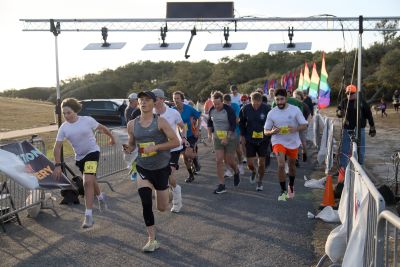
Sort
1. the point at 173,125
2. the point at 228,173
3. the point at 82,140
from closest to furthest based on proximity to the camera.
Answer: the point at 82,140, the point at 173,125, the point at 228,173

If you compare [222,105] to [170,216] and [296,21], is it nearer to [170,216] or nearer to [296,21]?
[170,216]

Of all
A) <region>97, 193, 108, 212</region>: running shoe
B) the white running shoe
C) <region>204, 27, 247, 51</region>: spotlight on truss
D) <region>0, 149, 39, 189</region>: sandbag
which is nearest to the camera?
<region>0, 149, 39, 189</region>: sandbag

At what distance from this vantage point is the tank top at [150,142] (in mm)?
5969

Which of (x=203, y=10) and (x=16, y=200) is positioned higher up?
(x=203, y=10)

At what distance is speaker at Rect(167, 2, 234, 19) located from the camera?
51.3 feet

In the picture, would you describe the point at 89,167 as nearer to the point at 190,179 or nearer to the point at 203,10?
the point at 190,179

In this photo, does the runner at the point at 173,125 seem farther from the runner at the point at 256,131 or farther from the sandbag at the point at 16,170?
the sandbag at the point at 16,170

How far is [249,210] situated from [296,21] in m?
8.73

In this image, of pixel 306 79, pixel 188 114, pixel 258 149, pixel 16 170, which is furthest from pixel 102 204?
pixel 306 79

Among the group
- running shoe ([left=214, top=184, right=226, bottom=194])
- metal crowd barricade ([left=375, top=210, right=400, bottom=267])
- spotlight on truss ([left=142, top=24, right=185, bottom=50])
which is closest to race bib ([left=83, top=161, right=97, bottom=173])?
running shoe ([left=214, top=184, right=226, bottom=194])

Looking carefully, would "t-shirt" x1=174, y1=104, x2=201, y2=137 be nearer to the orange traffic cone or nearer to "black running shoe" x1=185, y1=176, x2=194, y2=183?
"black running shoe" x1=185, y1=176, x2=194, y2=183

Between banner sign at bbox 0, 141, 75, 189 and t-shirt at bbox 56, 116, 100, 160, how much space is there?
1.76 feet

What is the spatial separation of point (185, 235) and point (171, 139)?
1.36m

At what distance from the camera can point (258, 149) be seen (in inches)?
368
